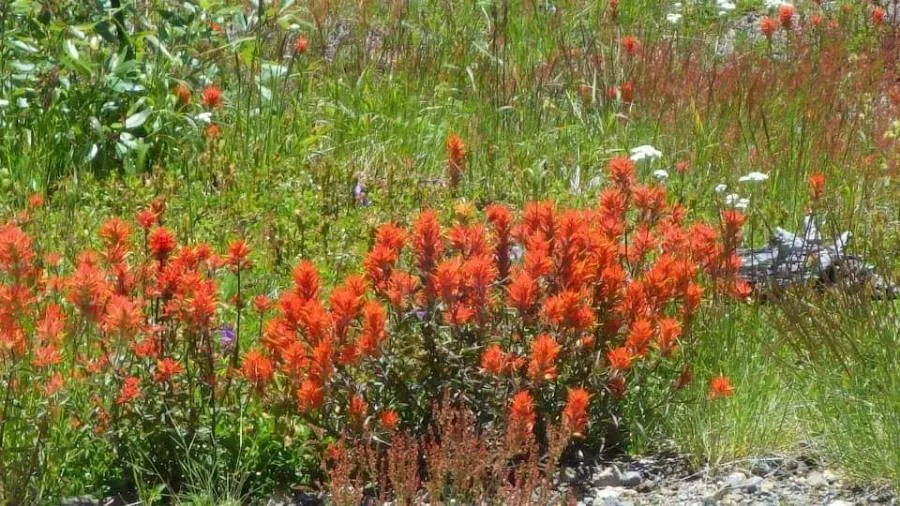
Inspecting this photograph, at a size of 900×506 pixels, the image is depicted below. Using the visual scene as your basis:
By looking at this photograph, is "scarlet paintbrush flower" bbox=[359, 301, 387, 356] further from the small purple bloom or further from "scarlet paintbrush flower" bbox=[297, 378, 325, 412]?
the small purple bloom

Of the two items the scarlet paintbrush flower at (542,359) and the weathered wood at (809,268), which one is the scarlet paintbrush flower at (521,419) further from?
the weathered wood at (809,268)

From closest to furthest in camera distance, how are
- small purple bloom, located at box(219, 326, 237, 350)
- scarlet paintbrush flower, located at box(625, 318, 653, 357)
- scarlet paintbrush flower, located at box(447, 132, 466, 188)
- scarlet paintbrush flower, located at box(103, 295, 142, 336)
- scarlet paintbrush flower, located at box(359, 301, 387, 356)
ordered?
scarlet paintbrush flower, located at box(103, 295, 142, 336), scarlet paintbrush flower, located at box(359, 301, 387, 356), scarlet paintbrush flower, located at box(625, 318, 653, 357), small purple bloom, located at box(219, 326, 237, 350), scarlet paintbrush flower, located at box(447, 132, 466, 188)

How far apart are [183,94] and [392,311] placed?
2.78 meters

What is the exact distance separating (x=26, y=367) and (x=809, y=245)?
102 inches

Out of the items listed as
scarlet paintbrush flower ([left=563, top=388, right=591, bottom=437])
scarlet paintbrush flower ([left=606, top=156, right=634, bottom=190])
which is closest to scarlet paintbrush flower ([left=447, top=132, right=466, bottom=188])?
scarlet paintbrush flower ([left=606, top=156, right=634, bottom=190])

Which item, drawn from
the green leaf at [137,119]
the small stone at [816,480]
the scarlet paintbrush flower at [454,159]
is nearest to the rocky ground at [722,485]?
the small stone at [816,480]

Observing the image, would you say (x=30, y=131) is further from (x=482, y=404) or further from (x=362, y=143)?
(x=482, y=404)

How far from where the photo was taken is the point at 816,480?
144 inches

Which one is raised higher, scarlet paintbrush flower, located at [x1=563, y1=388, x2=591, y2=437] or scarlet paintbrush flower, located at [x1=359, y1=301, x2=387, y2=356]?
scarlet paintbrush flower, located at [x1=359, y1=301, x2=387, y2=356]

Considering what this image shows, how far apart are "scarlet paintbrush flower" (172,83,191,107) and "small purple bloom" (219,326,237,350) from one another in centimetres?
228

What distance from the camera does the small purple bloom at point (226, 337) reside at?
153 inches

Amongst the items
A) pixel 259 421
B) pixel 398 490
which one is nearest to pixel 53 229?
pixel 259 421

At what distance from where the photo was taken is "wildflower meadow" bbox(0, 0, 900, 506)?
332cm

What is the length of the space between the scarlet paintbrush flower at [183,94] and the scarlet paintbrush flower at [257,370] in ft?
9.57
